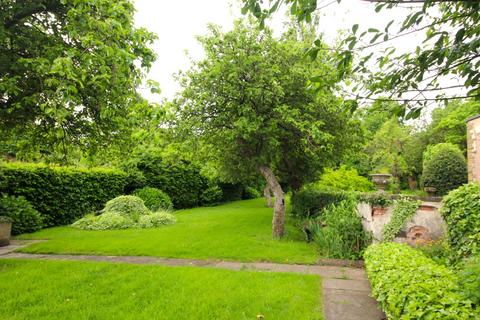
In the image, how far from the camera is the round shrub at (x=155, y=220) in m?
11.3

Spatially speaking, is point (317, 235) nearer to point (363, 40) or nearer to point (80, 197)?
point (363, 40)

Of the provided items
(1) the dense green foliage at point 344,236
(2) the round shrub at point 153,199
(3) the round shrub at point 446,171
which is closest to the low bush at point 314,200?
(1) the dense green foliage at point 344,236

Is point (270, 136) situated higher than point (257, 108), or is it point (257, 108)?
point (257, 108)

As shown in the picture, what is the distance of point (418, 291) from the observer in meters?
2.71

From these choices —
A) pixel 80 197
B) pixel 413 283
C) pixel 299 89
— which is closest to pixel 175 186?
pixel 80 197

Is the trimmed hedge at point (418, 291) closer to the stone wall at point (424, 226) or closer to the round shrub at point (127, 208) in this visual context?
the stone wall at point (424, 226)

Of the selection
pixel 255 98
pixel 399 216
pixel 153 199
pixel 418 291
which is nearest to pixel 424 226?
pixel 399 216

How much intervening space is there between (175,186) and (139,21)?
1273cm

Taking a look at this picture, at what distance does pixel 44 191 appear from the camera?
428 inches

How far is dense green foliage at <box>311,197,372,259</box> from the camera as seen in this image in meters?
6.73

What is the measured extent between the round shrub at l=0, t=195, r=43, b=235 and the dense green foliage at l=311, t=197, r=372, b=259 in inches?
357

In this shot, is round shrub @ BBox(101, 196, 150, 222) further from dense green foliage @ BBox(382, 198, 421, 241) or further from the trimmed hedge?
the trimmed hedge

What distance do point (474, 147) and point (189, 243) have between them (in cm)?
1128

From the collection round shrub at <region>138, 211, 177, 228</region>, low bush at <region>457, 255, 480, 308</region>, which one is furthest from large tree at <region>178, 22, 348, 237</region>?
low bush at <region>457, 255, 480, 308</region>
